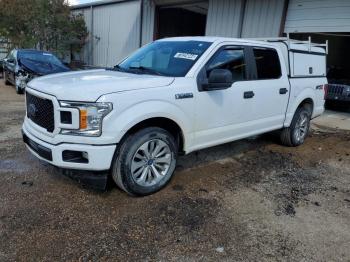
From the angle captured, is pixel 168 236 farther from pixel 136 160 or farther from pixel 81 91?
pixel 81 91

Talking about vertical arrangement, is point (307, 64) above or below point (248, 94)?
above

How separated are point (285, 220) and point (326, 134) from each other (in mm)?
5038

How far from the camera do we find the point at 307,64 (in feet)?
→ 20.5

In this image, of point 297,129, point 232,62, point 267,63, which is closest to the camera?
point 232,62

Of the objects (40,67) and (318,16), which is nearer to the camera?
(318,16)

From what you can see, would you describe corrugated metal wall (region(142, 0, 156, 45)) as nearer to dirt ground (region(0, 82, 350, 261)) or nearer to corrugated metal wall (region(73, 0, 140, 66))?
corrugated metal wall (region(73, 0, 140, 66))

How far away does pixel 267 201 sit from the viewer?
13.4ft

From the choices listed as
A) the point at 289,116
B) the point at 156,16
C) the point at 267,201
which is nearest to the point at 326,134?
the point at 289,116

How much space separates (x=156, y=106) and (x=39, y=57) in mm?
9431

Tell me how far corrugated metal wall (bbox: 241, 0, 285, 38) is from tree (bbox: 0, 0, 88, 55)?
1128 centimetres

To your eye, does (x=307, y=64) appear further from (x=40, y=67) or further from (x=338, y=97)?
(x=40, y=67)

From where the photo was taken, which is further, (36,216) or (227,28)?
(227,28)

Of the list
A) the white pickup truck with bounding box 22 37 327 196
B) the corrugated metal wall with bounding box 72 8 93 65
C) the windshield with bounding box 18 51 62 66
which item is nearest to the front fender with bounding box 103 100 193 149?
the white pickup truck with bounding box 22 37 327 196

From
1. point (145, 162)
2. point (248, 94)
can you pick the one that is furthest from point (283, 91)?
point (145, 162)
